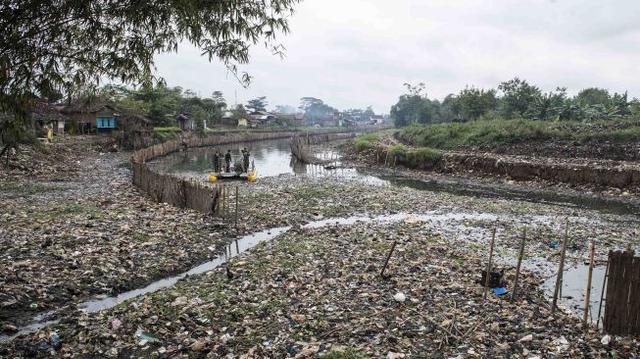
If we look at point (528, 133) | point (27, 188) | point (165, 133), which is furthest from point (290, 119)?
point (27, 188)

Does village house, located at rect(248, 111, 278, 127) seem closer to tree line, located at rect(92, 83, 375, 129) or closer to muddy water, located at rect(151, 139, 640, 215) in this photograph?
tree line, located at rect(92, 83, 375, 129)

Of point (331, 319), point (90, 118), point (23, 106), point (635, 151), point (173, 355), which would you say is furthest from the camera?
point (90, 118)

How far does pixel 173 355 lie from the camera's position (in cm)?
699

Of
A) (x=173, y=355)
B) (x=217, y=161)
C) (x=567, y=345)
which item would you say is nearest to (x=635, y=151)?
(x=217, y=161)

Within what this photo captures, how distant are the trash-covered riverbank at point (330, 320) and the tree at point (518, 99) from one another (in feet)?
139

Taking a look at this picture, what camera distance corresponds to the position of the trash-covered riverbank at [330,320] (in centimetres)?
704

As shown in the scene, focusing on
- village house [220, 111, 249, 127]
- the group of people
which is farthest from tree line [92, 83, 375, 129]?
the group of people

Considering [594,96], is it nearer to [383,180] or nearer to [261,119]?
[383,180]

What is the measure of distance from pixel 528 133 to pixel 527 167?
9.69 meters

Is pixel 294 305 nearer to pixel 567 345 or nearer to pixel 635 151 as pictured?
pixel 567 345

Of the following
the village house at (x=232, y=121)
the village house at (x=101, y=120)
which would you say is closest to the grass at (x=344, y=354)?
the village house at (x=101, y=120)

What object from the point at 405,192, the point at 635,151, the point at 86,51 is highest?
the point at 86,51

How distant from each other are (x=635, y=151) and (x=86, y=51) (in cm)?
3225

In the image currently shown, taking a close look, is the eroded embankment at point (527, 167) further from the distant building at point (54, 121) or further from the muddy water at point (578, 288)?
the distant building at point (54, 121)
